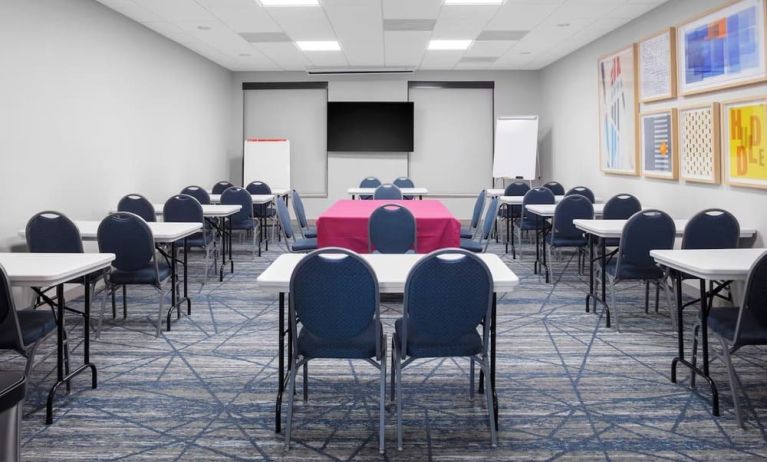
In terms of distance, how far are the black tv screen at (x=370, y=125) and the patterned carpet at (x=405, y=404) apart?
6864 millimetres

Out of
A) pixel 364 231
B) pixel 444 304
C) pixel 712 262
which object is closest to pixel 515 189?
pixel 364 231

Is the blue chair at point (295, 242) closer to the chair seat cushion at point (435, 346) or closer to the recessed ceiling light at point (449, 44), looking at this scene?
the chair seat cushion at point (435, 346)

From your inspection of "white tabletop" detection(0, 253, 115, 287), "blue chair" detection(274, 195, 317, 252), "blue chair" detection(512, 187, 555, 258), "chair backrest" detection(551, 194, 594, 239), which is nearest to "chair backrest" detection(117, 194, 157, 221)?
"blue chair" detection(274, 195, 317, 252)

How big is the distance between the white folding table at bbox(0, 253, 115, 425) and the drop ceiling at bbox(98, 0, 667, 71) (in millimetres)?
3788

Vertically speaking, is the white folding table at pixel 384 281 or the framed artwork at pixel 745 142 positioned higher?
the framed artwork at pixel 745 142

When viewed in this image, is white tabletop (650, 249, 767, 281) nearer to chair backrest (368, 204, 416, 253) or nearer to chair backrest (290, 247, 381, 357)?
→ chair backrest (290, 247, 381, 357)

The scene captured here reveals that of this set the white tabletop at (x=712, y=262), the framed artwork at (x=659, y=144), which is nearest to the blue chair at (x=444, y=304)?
the white tabletop at (x=712, y=262)

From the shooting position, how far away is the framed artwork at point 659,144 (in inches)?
233

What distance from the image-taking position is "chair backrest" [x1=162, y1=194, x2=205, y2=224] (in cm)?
573

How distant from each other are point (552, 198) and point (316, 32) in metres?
3.74

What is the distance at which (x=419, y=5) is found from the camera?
6203mm

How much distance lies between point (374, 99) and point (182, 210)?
19.5 ft

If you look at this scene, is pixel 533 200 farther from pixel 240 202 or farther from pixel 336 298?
pixel 336 298

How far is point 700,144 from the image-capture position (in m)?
5.39
